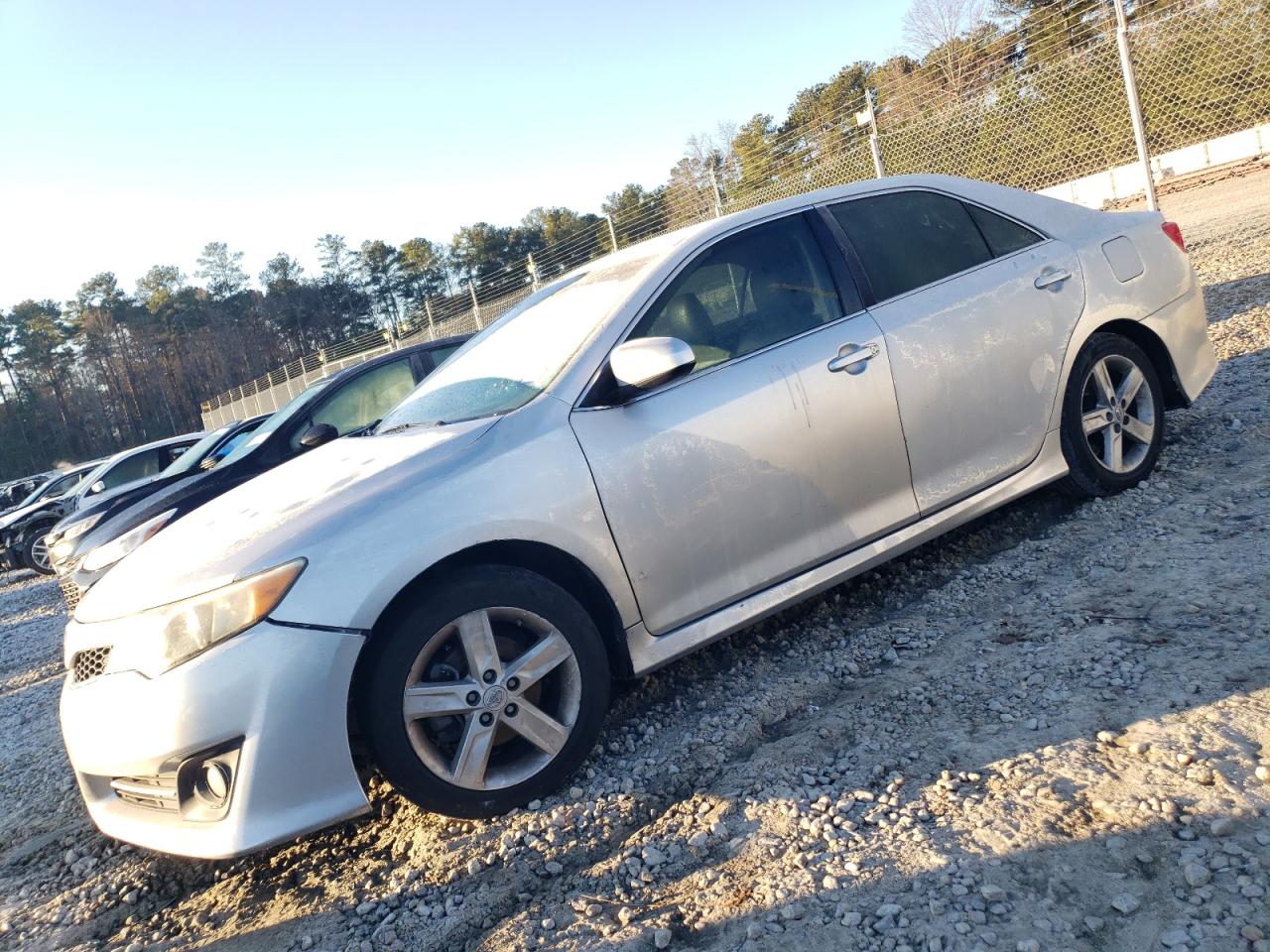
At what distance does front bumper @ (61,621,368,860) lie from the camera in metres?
2.34

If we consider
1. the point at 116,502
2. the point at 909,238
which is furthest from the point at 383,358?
the point at 909,238

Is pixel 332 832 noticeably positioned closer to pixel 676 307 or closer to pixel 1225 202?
pixel 676 307

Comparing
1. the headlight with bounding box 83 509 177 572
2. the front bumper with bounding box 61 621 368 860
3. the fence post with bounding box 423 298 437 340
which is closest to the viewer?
the front bumper with bounding box 61 621 368 860

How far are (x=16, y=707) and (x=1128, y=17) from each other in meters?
10.5

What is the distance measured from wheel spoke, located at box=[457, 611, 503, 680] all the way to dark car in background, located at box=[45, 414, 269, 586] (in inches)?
239

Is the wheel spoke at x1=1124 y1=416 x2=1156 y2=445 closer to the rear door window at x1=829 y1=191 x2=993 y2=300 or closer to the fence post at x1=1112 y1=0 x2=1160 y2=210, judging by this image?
the rear door window at x1=829 y1=191 x2=993 y2=300

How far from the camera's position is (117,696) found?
8.13 feet

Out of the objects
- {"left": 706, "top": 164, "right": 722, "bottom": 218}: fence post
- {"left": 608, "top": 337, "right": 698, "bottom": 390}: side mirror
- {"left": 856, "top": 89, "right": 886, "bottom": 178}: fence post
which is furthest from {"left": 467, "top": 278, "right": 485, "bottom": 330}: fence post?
{"left": 608, "top": 337, "right": 698, "bottom": 390}: side mirror

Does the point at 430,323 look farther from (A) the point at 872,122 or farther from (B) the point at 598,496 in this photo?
(B) the point at 598,496

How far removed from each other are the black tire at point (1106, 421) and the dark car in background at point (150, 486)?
661 cm

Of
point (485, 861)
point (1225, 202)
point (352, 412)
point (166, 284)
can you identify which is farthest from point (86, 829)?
point (166, 284)

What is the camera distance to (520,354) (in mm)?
3391

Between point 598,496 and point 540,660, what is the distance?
1.73 ft

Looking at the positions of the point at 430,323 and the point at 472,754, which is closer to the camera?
the point at 472,754
